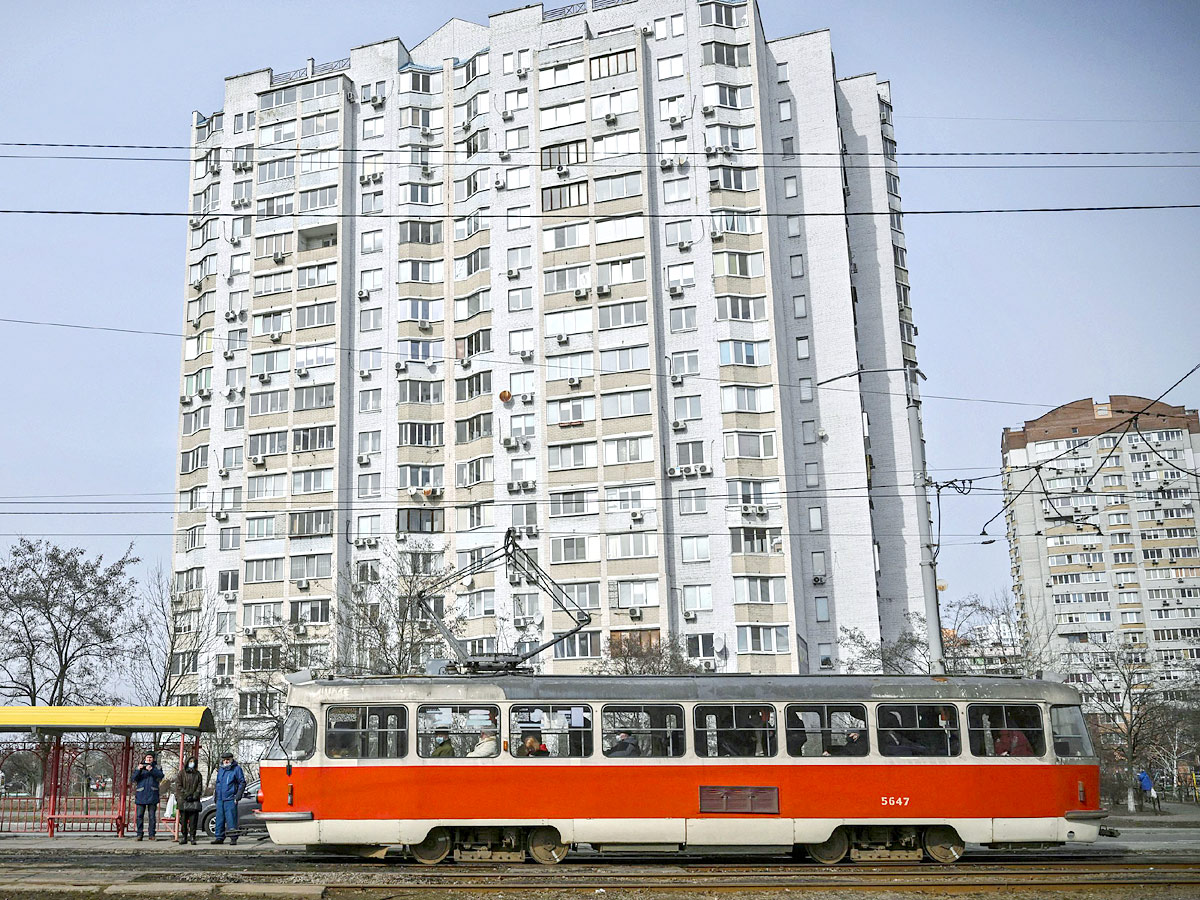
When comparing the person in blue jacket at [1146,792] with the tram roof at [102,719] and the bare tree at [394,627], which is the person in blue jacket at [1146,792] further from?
the tram roof at [102,719]

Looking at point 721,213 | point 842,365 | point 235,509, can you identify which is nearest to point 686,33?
point 721,213

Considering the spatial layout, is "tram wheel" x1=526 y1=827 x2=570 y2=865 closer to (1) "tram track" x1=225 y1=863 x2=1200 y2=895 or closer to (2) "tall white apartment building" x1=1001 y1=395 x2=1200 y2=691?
(1) "tram track" x1=225 y1=863 x2=1200 y2=895

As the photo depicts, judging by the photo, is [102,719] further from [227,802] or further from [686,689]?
[686,689]

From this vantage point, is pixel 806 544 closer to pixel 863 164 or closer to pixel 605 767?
pixel 863 164

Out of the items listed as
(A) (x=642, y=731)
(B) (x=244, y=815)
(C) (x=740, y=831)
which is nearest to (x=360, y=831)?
(A) (x=642, y=731)

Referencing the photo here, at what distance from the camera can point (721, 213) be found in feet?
201

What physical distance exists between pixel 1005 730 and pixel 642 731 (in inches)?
240

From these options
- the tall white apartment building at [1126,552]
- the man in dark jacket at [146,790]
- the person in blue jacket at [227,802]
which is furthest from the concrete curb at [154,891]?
the tall white apartment building at [1126,552]

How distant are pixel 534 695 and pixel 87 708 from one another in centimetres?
1165

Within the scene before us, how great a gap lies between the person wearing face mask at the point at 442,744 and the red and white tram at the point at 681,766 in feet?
0.07

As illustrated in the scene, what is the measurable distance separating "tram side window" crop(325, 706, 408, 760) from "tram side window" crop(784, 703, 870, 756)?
6.43 meters

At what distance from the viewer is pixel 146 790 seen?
81.8ft

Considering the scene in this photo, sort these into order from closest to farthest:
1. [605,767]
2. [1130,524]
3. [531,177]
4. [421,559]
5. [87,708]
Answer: [605,767] < [87,708] < [421,559] < [531,177] < [1130,524]

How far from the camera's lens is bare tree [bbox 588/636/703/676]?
1978 inches
